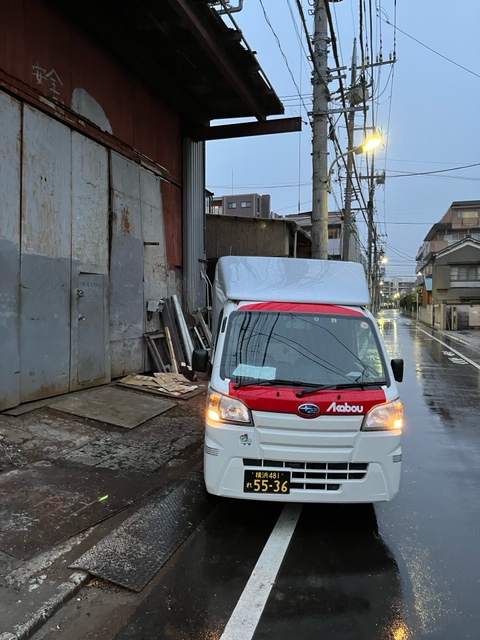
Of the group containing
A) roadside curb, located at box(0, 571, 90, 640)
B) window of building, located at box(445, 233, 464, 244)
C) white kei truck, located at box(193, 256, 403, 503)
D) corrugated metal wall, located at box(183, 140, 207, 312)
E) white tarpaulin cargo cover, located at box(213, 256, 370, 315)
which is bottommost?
roadside curb, located at box(0, 571, 90, 640)

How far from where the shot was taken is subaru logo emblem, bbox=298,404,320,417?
3678 millimetres

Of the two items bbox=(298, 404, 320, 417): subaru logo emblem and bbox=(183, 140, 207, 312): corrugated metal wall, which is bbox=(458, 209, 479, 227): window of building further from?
bbox=(298, 404, 320, 417): subaru logo emblem

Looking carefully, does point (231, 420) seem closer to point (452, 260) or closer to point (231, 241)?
point (231, 241)

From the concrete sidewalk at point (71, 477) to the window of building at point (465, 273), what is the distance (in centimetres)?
4144

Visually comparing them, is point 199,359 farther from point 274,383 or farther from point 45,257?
point 45,257

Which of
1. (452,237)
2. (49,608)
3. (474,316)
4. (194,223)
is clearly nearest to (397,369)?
(49,608)

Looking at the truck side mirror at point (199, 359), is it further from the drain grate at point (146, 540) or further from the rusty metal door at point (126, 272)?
the rusty metal door at point (126, 272)

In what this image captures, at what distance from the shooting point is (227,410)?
150 inches

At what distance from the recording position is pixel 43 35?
24.1ft

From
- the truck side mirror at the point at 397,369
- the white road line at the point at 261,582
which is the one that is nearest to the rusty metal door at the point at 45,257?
the white road line at the point at 261,582

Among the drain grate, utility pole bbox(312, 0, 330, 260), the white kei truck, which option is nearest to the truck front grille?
the white kei truck

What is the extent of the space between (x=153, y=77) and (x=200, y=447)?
867 cm

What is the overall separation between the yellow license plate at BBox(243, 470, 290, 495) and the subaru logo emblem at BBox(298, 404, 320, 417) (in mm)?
519

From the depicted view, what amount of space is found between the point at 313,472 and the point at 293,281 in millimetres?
2263
